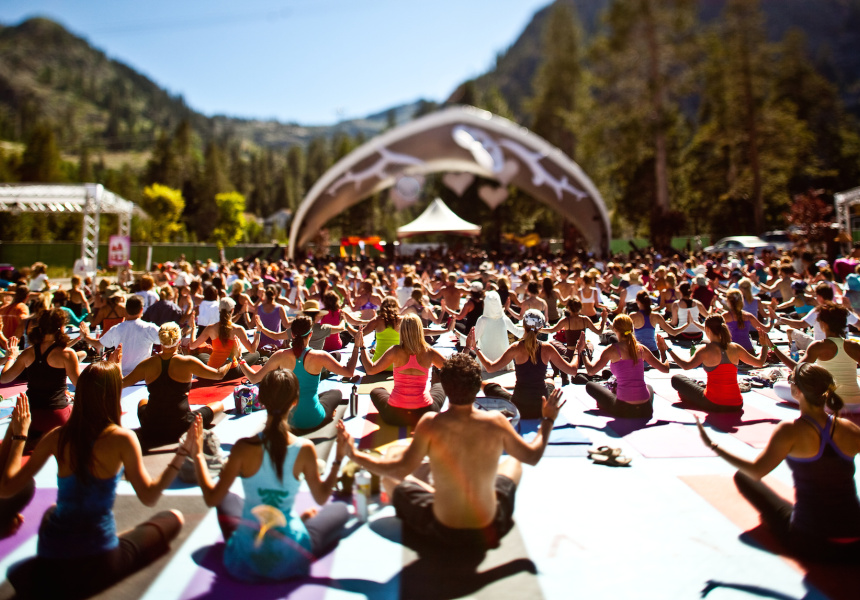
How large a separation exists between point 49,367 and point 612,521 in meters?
4.49

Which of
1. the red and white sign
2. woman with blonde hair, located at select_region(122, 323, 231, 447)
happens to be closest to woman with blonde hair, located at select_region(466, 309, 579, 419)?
woman with blonde hair, located at select_region(122, 323, 231, 447)

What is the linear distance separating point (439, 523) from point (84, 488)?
5.79 ft

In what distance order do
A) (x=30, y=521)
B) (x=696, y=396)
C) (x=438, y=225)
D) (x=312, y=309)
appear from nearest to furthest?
(x=30, y=521) → (x=696, y=396) → (x=312, y=309) → (x=438, y=225)

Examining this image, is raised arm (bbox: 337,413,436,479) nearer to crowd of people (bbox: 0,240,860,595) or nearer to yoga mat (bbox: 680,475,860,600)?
crowd of people (bbox: 0,240,860,595)

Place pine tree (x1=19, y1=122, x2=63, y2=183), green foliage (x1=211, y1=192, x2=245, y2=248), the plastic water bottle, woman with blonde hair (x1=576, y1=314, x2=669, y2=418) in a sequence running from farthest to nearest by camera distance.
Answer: green foliage (x1=211, y1=192, x2=245, y2=248) < pine tree (x1=19, y1=122, x2=63, y2=183) < woman with blonde hair (x1=576, y1=314, x2=669, y2=418) < the plastic water bottle

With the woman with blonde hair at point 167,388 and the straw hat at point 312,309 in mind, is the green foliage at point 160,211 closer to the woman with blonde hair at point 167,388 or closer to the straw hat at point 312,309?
the straw hat at point 312,309

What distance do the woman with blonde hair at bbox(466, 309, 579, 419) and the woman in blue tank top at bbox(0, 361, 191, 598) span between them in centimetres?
322

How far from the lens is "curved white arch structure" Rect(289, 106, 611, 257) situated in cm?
Answer: 2300

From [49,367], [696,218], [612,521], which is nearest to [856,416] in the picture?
[612,521]

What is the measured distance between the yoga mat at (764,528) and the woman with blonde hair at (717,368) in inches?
52.1

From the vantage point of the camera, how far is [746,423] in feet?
17.3

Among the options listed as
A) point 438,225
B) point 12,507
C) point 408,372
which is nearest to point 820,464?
point 408,372

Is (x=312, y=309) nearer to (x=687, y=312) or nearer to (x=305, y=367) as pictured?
(x=305, y=367)

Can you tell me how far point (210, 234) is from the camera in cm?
7294
